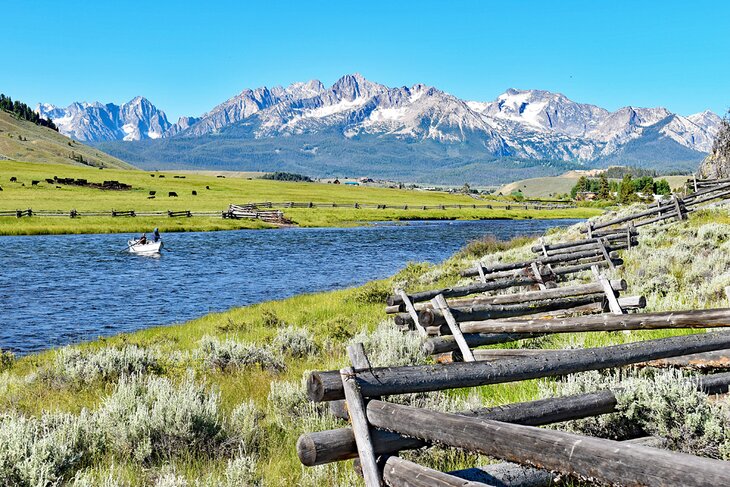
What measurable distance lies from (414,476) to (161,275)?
30063 millimetres

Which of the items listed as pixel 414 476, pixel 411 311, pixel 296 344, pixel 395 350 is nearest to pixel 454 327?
pixel 395 350

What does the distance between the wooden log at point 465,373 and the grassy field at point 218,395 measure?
2.34 feet

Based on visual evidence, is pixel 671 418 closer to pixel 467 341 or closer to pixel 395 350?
pixel 467 341

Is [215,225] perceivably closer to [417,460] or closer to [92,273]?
[92,273]

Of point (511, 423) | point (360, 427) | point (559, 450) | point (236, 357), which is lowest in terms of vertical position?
point (236, 357)

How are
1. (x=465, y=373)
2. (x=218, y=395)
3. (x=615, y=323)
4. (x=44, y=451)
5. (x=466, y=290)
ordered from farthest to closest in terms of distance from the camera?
(x=466, y=290), (x=615, y=323), (x=218, y=395), (x=44, y=451), (x=465, y=373)

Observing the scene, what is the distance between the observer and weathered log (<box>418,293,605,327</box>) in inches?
373

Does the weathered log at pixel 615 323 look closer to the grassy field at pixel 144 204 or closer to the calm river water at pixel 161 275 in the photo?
the calm river water at pixel 161 275

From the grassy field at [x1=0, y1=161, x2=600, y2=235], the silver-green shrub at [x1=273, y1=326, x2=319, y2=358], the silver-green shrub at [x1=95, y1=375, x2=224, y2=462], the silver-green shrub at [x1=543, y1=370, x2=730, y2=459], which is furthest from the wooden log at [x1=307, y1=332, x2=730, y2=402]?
the grassy field at [x1=0, y1=161, x2=600, y2=235]

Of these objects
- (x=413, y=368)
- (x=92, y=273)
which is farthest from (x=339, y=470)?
(x=92, y=273)

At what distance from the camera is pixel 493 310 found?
10031 millimetres

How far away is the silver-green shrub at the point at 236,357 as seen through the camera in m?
11.1

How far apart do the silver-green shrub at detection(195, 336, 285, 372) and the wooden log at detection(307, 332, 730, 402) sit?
20.8 feet

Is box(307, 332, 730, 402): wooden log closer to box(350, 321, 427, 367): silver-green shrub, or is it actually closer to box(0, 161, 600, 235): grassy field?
box(350, 321, 427, 367): silver-green shrub
